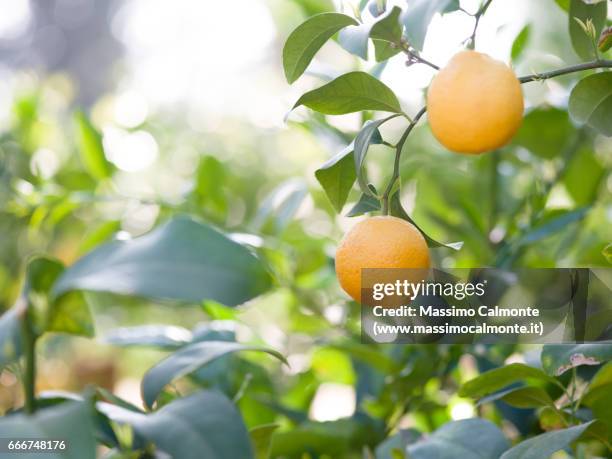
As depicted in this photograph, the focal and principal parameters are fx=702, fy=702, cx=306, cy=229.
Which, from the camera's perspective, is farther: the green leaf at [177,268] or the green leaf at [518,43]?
the green leaf at [518,43]

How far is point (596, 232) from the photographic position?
87 cm

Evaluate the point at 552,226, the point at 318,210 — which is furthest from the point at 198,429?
the point at 318,210

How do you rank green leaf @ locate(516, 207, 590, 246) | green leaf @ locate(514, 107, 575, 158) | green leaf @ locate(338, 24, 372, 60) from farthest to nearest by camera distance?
green leaf @ locate(514, 107, 575, 158), green leaf @ locate(516, 207, 590, 246), green leaf @ locate(338, 24, 372, 60)

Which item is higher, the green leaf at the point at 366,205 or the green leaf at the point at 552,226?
the green leaf at the point at 366,205

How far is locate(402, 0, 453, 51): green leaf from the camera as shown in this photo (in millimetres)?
358

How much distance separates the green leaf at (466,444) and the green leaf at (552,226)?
0.75 ft

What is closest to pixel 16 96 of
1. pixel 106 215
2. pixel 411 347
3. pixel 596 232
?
pixel 106 215

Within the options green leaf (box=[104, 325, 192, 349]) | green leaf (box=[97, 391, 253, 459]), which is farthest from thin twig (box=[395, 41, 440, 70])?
green leaf (box=[104, 325, 192, 349])

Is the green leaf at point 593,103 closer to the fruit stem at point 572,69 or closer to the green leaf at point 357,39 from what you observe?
the fruit stem at point 572,69

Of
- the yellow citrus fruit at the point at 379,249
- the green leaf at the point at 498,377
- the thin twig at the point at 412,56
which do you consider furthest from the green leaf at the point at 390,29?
the green leaf at the point at 498,377

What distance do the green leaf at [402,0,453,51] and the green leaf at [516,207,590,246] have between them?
34cm

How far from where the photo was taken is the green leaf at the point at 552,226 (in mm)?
651

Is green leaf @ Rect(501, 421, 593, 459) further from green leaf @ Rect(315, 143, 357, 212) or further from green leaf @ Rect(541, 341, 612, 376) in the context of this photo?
green leaf @ Rect(315, 143, 357, 212)

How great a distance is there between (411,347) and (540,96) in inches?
16.3
